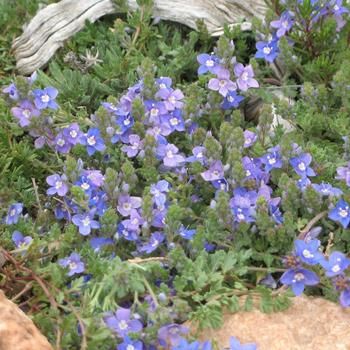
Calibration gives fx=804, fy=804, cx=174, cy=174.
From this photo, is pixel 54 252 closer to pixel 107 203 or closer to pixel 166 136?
pixel 107 203

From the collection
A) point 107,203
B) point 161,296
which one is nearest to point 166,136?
point 107,203

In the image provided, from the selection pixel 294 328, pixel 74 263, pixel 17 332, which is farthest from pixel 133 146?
pixel 17 332

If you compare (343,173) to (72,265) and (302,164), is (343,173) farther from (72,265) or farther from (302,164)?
(72,265)

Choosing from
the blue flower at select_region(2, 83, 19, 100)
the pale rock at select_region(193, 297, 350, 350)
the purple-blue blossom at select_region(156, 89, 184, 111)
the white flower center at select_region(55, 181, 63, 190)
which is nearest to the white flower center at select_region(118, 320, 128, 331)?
the pale rock at select_region(193, 297, 350, 350)

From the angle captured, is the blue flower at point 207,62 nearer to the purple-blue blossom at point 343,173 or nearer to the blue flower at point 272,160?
the blue flower at point 272,160

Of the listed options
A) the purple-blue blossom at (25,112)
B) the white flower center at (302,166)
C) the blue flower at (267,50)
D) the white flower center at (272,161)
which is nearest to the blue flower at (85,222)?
the purple-blue blossom at (25,112)
